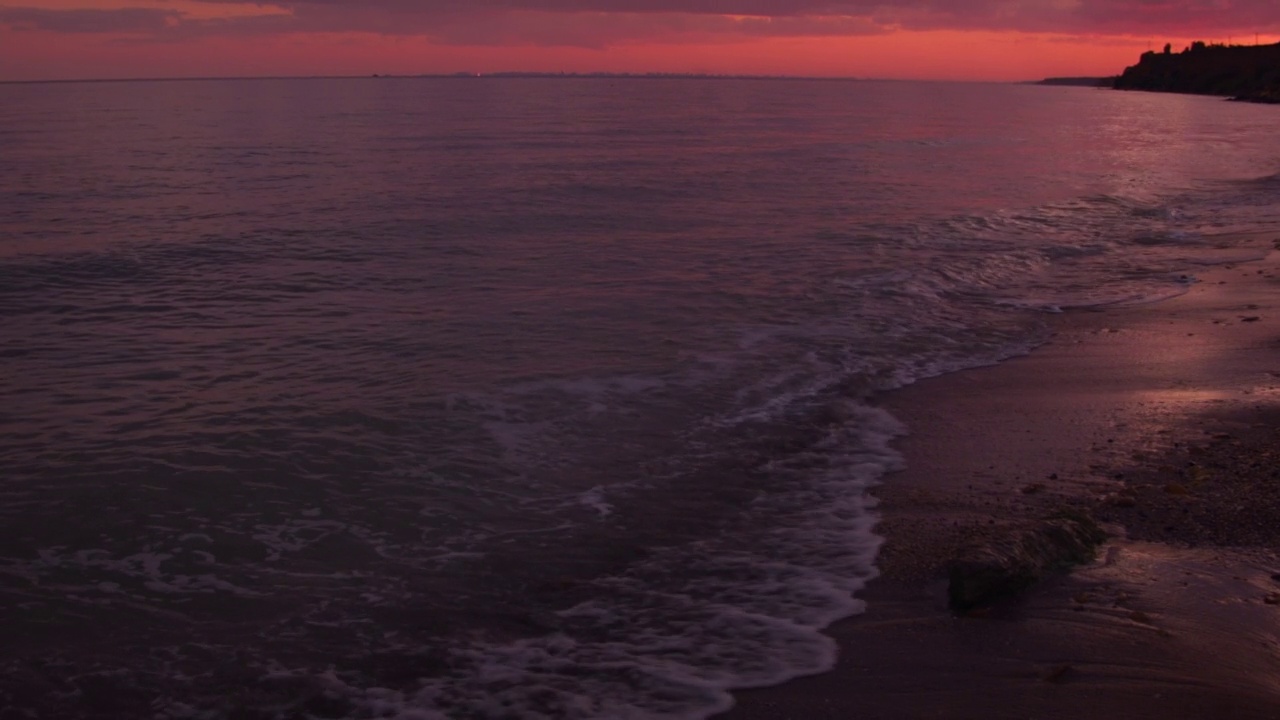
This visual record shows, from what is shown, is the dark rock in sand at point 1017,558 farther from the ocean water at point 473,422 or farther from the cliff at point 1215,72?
the cliff at point 1215,72

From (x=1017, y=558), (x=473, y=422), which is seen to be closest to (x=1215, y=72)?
(x=473, y=422)

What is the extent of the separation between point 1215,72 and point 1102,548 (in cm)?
14890

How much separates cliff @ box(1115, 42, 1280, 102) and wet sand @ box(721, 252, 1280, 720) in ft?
348

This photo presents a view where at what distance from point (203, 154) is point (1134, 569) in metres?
35.2

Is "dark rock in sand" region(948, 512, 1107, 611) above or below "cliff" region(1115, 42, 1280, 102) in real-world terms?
below

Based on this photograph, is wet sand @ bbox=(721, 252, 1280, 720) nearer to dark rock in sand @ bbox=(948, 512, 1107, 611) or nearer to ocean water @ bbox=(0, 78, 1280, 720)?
dark rock in sand @ bbox=(948, 512, 1107, 611)

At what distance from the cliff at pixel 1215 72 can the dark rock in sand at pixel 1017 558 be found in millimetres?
109999

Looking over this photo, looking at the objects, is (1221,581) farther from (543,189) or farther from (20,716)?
(543,189)

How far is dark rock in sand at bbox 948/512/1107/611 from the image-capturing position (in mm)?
5305

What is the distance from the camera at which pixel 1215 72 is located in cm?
12744

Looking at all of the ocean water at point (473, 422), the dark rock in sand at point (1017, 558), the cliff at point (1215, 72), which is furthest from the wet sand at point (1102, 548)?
the cliff at point (1215, 72)

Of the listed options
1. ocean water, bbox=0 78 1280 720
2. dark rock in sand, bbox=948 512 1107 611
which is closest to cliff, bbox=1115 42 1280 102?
ocean water, bbox=0 78 1280 720

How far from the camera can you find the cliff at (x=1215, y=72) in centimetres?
10769

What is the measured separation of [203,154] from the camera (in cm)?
3394
